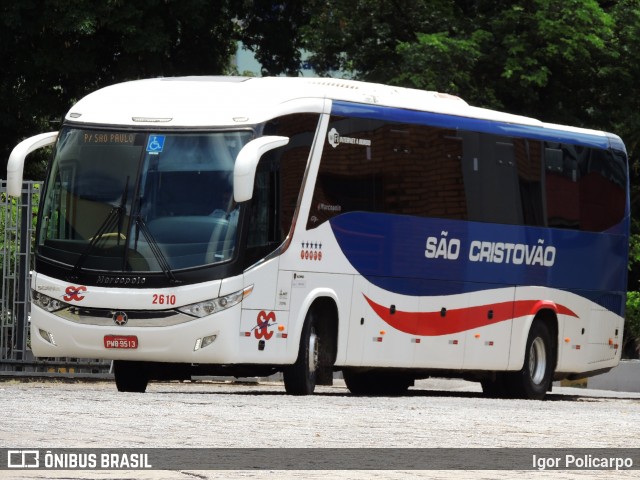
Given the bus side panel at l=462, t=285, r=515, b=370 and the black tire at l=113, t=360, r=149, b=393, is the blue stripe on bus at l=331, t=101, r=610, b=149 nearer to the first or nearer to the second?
the bus side panel at l=462, t=285, r=515, b=370

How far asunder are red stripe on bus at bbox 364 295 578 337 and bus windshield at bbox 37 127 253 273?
9.12ft

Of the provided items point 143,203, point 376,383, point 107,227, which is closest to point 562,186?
point 376,383

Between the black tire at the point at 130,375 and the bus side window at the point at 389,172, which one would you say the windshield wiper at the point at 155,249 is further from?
the black tire at the point at 130,375

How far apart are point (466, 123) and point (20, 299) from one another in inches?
254

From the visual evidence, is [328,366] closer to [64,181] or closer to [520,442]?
[64,181]

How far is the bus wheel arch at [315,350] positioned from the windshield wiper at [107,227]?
2.36 meters

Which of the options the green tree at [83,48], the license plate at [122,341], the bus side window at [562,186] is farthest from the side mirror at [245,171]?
the green tree at [83,48]

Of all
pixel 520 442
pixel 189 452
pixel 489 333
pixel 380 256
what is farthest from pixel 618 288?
pixel 189 452

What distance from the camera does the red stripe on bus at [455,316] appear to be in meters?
21.6

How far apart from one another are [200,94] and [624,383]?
1341cm

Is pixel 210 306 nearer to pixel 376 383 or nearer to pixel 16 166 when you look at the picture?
pixel 16 166

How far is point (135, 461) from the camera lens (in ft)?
32.6

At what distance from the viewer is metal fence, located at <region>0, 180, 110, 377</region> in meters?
24.4

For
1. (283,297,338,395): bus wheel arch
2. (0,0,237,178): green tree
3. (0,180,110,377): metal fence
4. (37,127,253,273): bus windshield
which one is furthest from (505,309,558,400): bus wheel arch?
(0,0,237,178): green tree
